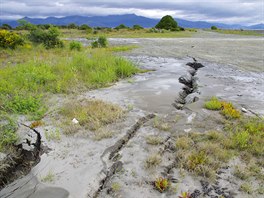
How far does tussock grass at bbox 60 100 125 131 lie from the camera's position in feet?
15.8

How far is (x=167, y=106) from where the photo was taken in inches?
233

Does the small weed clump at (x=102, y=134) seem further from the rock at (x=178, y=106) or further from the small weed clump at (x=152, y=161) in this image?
the rock at (x=178, y=106)

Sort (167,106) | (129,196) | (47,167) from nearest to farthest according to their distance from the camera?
(129,196) → (47,167) → (167,106)

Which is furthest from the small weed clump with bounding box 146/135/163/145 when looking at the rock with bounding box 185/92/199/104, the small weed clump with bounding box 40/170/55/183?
the rock with bounding box 185/92/199/104

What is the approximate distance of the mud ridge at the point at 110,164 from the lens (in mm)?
3191

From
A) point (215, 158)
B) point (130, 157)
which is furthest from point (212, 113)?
point (130, 157)

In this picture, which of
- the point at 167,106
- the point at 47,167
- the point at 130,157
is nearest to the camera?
the point at 47,167

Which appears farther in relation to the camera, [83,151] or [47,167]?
[83,151]

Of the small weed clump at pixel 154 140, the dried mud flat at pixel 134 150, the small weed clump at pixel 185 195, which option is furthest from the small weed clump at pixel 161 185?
the small weed clump at pixel 154 140

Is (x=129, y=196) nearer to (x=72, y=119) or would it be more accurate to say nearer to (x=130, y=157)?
(x=130, y=157)

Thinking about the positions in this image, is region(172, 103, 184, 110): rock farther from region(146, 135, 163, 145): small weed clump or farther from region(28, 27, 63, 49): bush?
region(28, 27, 63, 49): bush

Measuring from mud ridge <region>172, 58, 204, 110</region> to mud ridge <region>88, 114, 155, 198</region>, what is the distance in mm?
1871

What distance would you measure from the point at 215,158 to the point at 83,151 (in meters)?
1.93

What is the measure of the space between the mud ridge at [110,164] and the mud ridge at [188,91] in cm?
187
